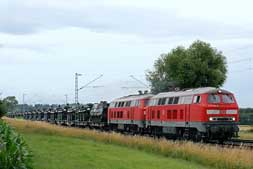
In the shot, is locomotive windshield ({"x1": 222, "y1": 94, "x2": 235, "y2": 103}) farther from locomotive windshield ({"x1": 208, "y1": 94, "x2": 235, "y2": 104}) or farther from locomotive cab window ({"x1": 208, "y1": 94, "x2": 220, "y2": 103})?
locomotive cab window ({"x1": 208, "y1": 94, "x2": 220, "y2": 103})

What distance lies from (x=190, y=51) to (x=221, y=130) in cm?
4677

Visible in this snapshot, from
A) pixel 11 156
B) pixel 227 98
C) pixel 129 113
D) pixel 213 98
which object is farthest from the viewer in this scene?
pixel 129 113

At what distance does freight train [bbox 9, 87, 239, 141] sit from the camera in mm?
32156

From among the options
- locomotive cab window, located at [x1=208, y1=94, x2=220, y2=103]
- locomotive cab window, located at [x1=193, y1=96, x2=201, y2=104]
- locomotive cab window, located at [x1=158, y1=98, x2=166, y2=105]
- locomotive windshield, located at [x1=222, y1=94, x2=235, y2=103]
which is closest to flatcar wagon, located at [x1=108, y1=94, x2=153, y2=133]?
locomotive cab window, located at [x1=158, y1=98, x2=166, y2=105]

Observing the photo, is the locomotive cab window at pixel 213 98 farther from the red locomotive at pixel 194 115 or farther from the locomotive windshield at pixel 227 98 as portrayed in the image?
the locomotive windshield at pixel 227 98

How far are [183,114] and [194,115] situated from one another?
1.99 m

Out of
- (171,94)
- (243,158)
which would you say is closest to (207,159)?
(243,158)

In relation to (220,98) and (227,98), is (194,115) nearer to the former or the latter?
(220,98)

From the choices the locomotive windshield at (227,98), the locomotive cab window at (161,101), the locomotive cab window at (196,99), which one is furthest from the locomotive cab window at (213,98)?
the locomotive cab window at (161,101)

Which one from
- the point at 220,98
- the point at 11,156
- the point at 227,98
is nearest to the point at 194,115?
the point at 220,98

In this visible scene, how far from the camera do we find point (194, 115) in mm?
33094

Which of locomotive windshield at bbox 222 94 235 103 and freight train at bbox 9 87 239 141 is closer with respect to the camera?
freight train at bbox 9 87 239 141

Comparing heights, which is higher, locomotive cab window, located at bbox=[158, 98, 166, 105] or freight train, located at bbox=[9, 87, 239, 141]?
locomotive cab window, located at bbox=[158, 98, 166, 105]

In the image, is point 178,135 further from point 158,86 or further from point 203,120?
point 158,86
